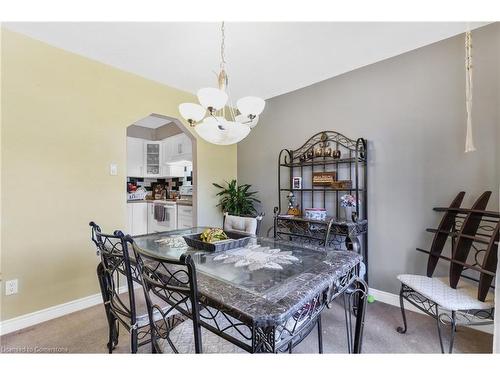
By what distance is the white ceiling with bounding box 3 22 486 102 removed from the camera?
186 centimetres

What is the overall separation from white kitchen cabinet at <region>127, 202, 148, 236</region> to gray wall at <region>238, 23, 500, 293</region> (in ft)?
11.4

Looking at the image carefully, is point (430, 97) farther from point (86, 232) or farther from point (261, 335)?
point (86, 232)

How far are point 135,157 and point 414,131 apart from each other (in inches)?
179

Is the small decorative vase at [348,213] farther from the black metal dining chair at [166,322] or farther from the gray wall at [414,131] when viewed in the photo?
the black metal dining chair at [166,322]

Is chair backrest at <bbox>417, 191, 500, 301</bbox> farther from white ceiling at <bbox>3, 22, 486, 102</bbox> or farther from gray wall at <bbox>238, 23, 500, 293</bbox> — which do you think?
white ceiling at <bbox>3, 22, 486, 102</bbox>

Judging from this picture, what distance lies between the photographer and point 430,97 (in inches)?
81.4

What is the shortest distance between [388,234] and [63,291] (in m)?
3.12

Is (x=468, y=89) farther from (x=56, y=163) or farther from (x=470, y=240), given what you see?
(x=56, y=163)

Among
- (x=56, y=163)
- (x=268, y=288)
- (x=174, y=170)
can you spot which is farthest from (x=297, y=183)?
(x=174, y=170)

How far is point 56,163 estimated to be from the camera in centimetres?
210

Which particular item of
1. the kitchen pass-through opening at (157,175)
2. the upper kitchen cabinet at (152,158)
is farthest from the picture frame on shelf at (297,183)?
the upper kitchen cabinet at (152,158)

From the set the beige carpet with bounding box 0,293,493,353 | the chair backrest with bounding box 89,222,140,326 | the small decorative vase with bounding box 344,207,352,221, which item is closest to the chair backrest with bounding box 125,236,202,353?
the chair backrest with bounding box 89,222,140,326

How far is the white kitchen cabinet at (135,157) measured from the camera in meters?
4.51
